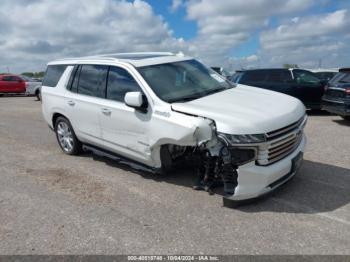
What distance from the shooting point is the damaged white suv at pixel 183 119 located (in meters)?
4.12

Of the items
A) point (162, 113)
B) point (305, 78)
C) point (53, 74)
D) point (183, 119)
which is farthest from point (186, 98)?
point (305, 78)

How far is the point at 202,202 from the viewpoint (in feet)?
14.8

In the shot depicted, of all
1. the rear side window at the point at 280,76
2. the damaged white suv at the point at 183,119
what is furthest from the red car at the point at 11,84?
the damaged white suv at the point at 183,119

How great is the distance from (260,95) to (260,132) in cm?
137

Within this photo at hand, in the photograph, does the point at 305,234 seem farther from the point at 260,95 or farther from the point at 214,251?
the point at 260,95

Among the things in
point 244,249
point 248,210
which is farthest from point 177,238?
point 248,210

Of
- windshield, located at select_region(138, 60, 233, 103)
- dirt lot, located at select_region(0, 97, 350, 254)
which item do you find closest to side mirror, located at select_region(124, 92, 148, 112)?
windshield, located at select_region(138, 60, 233, 103)

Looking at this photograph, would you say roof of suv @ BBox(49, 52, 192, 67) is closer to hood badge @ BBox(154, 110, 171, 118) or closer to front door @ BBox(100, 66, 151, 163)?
front door @ BBox(100, 66, 151, 163)

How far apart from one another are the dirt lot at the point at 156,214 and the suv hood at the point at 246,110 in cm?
100

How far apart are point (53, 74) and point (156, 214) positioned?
14.4 ft

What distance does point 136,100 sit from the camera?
16.0 feet

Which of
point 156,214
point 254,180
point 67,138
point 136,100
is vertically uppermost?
point 136,100

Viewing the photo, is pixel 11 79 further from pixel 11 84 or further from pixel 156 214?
pixel 156 214

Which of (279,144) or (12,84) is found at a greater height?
(279,144)
